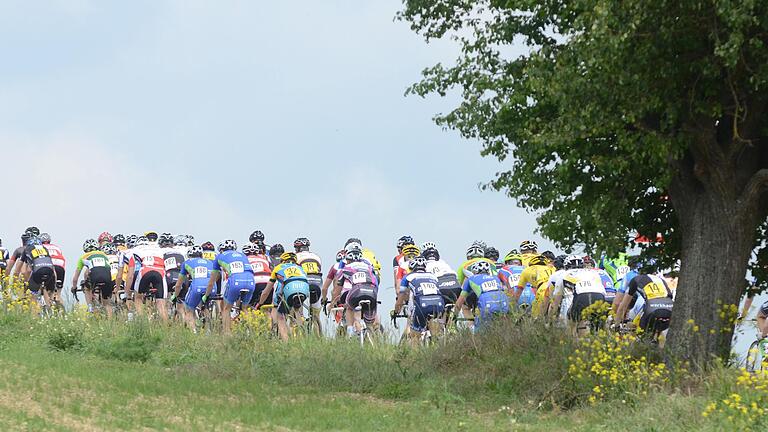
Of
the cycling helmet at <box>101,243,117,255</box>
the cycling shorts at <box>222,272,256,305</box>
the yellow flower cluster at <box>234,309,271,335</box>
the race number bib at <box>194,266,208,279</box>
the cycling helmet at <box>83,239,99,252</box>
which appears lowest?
the yellow flower cluster at <box>234,309,271,335</box>

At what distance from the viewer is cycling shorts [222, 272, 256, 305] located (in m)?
29.9

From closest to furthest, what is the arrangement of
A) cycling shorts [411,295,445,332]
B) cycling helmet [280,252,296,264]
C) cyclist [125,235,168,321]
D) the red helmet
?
cycling shorts [411,295,445,332]
cycling helmet [280,252,296,264]
cyclist [125,235,168,321]
the red helmet

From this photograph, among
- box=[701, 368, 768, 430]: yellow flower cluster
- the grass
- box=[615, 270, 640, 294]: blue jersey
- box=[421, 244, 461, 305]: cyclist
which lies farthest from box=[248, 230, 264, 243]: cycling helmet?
box=[701, 368, 768, 430]: yellow flower cluster

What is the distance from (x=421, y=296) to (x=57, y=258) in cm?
1328

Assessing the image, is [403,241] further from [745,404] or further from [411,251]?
[745,404]

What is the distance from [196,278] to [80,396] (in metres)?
13.0

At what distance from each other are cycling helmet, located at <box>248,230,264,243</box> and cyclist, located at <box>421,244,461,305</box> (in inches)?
219

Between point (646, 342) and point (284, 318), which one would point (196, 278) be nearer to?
point (284, 318)

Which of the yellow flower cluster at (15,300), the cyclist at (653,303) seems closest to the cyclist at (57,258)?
the yellow flower cluster at (15,300)

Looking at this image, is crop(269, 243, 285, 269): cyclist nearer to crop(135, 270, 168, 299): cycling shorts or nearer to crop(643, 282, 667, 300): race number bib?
crop(135, 270, 168, 299): cycling shorts

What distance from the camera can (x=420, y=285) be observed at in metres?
27.2

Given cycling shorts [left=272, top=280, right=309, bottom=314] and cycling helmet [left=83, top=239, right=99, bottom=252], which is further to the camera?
cycling helmet [left=83, top=239, right=99, bottom=252]

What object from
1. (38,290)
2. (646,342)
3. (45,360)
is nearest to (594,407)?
(646,342)

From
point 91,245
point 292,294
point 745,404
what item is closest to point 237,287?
point 292,294
